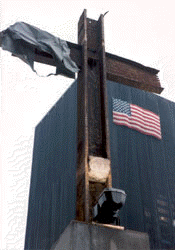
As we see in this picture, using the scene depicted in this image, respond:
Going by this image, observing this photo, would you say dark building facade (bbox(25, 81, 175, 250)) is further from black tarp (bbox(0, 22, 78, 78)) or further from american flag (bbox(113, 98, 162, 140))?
black tarp (bbox(0, 22, 78, 78))

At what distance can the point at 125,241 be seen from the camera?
5.65m

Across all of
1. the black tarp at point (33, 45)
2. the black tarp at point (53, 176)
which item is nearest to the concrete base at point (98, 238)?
the black tarp at point (33, 45)

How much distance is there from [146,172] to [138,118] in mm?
8516

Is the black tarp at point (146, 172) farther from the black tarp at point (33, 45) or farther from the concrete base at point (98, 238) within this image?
the concrete base at point (98, 238)

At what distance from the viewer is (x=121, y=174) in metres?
47.7

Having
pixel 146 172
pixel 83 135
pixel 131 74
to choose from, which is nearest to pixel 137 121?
pixel 146 172

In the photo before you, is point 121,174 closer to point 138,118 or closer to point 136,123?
point 136,123

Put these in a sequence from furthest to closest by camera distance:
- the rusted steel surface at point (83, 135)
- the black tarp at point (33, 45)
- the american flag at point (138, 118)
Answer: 1. the american flag at point (138, 118)
2. the black tarp at point (33, 45)
3. the rusted steel surface at point (83, 135)

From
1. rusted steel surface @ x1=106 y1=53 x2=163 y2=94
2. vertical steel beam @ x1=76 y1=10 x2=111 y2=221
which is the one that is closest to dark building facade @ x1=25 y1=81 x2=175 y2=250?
rusted steel surface @ x1=106 y1=53 x2=163 y2=94

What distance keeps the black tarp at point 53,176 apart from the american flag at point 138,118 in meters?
8.64

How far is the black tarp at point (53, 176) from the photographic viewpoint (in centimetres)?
5081

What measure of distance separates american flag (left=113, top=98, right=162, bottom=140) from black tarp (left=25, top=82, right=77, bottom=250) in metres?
8.64

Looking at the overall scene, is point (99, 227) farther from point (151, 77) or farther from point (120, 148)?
point (120, 148)

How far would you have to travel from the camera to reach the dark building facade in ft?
154
